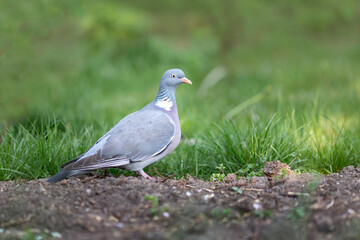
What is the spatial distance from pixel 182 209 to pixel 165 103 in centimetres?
138

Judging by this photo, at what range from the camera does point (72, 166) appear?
3564 mm

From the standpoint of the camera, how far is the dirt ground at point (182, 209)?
2717 millimetres

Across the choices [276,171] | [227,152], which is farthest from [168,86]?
[276,171]

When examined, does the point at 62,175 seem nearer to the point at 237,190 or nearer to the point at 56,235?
the point at 56,235

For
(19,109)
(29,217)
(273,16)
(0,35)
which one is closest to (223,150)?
(29,217)

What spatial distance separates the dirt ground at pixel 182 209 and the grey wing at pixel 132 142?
0.55ft

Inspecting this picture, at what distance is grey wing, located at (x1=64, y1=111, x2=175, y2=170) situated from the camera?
12.0ft

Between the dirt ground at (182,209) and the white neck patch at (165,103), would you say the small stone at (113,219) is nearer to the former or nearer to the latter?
the dirt ground at (182,209)

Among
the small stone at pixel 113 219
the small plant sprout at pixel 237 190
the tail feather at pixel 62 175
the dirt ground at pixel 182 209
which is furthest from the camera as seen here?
the tail feather at pixel 62 175

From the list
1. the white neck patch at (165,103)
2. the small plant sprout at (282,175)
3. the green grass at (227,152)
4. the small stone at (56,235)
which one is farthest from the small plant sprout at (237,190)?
the small stone at (56,235)

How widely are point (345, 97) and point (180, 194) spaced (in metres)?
4.39

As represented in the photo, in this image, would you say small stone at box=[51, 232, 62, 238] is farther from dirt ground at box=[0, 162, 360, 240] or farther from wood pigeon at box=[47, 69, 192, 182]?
wood pigeon at box=[47, 69, 192, 182]

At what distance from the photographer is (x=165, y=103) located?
165 inches

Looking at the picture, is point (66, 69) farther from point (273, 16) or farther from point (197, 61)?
point (273, 16)
